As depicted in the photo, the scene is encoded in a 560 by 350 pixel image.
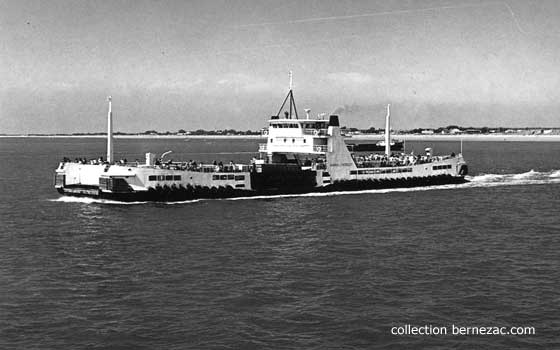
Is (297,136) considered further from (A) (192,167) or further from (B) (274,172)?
(A) (192,167)

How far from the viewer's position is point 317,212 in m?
49.2

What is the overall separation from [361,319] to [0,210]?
38.1 meters

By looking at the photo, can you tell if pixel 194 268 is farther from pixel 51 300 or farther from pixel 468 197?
pixel 468 197

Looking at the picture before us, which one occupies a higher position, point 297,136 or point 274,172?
point 297,136

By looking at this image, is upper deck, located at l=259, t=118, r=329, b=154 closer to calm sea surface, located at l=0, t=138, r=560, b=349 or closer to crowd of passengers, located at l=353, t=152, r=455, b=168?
crowd of passengers, located at l=353, t=152, r=455, b=168

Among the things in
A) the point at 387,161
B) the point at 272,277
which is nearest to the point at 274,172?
the point at 387,161

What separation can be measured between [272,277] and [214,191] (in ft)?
95.8

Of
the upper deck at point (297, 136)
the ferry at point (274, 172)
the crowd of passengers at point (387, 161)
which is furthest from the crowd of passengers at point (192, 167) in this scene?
the crowd of passengers at point (387, 161)

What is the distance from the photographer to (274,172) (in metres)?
60.0

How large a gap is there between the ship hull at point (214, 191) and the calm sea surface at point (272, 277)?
10.4 ft

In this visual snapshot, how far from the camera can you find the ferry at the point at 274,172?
52.6 m

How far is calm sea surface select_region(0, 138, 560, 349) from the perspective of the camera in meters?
20.5

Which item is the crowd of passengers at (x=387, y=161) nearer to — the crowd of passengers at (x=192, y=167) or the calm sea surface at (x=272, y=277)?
the crowd of passengers at (x=192, y=167)

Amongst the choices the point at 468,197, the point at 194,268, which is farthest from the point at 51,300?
the point at 468,197
